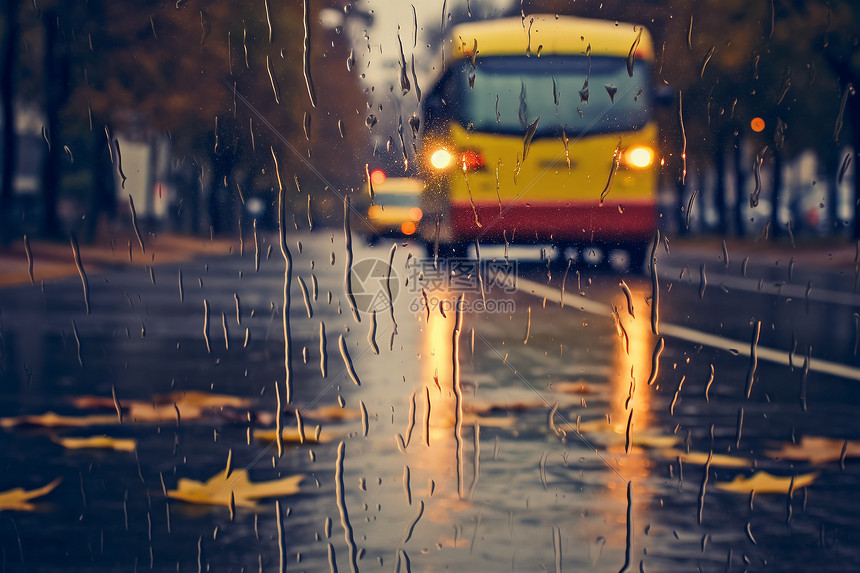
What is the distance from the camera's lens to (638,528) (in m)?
5.34

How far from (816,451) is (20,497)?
3296 mm

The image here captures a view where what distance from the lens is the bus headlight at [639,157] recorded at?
15970mm

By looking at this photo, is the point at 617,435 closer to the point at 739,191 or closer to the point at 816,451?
the point at 816,451

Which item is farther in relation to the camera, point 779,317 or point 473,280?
point 473,280

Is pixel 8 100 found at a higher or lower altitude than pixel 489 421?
higher

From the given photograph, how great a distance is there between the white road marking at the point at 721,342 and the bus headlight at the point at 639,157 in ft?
4.70

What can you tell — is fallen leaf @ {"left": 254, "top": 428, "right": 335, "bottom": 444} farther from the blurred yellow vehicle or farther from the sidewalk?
the sidewalk

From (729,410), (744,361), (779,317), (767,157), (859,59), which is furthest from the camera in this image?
(767,157)

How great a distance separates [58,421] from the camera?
26.0 ft

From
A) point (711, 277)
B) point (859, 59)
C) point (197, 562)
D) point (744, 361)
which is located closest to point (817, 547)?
point (197, 562)

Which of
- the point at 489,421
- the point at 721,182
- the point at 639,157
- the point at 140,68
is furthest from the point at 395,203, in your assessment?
the point at 721,182

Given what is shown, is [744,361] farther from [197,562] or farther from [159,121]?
[159,121]

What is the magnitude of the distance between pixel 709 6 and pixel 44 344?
29.1 meters

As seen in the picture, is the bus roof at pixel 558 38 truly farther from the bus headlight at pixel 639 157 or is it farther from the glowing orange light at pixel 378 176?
the glowing orange light at pixel 378 176
